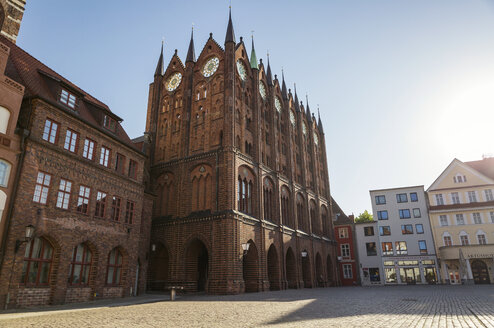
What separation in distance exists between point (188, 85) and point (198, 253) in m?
17.8

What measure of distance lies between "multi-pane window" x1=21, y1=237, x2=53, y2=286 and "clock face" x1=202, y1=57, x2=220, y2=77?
23519 millimetres

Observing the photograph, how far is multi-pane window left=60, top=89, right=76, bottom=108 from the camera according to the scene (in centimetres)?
2111

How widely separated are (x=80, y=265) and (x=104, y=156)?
7265mm

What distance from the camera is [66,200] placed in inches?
768

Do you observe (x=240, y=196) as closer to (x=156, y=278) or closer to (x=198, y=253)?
(x=198, y=253)

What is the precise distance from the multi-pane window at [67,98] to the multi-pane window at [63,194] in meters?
5.24

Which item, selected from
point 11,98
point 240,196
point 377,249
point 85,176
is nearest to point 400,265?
point 377,249

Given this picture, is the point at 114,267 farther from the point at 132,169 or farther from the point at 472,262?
the point at 472,262

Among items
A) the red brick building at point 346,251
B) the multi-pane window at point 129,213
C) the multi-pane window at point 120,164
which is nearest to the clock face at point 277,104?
the multi-pane window at point 120,164

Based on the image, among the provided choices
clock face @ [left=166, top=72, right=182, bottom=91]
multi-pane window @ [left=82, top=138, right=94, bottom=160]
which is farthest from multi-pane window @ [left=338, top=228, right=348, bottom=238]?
multi-pane window @ [left=82, top=138, right=94, bottom=160]

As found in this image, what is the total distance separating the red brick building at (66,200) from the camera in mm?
16812

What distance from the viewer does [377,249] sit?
177 ft

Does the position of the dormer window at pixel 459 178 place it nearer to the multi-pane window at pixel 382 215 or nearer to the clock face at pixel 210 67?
the multi-pane window at pixel 382 215

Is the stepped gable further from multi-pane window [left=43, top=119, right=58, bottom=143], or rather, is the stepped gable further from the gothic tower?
the gothic tower
